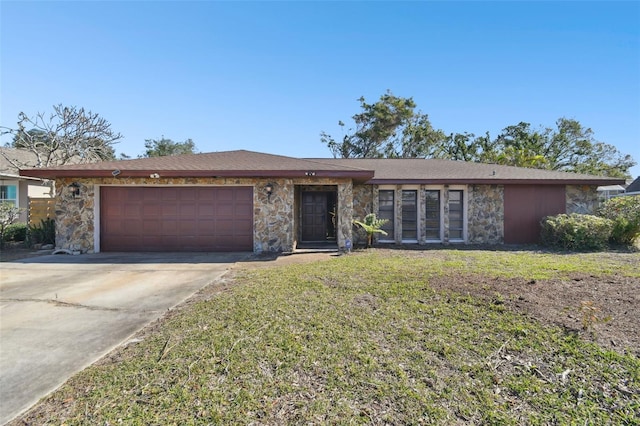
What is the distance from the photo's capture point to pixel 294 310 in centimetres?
432

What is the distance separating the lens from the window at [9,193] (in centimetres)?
1642

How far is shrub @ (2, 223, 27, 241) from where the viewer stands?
36.3ft

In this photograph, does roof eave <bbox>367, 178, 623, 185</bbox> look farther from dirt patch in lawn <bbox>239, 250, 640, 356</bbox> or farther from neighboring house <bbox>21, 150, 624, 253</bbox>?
dirt patch in lawn <bbox>239, 250, 640, 356</bbox>

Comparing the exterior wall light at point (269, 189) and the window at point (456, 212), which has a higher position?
the exterior wall light at point (269, 189)

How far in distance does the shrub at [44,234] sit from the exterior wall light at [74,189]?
2200mm

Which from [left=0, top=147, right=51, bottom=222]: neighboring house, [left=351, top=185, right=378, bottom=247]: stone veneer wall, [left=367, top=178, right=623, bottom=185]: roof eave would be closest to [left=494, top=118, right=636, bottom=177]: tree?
[left=367, top=178, right=623, bottom=185]: roof eave

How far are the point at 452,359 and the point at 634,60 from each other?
60.3 ft

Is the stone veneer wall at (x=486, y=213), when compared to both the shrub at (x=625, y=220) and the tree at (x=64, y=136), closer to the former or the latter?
the shrub at (x=625, y=220)

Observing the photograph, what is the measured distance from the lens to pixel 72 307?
4.65m

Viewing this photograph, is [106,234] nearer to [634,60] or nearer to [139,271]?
[139,271]

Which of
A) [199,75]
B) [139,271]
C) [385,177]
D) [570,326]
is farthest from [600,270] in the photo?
[199,75]

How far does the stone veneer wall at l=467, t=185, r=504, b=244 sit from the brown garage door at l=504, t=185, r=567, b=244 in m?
0.25

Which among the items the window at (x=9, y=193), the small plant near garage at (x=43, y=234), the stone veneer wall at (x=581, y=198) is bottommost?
the small plant near garage at (x=43, y=234)

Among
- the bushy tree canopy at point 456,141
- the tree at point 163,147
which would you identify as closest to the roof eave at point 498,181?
the bushy tree canopy at point 456,141
